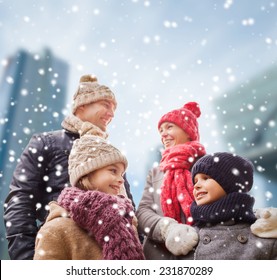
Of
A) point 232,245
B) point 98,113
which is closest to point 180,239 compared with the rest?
point 232,245

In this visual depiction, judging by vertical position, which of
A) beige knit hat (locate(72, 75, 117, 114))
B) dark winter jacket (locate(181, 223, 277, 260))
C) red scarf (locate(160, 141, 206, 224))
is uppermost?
beige knit hat (locate(72, 75, 117, 114))

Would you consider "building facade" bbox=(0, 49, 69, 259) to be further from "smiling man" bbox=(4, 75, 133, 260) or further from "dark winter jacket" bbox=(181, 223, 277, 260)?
"dark winter jacket" bbox=(181, 223, 277, 260)

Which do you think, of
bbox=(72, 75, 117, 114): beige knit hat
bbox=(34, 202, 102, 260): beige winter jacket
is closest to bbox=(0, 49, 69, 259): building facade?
bbox=(72, 75, 117, 114): beige knit hat

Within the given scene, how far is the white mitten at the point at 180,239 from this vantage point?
1.18m

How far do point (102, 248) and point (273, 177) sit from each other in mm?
1073

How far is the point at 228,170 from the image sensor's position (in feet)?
4.12

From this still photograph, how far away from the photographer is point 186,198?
138cm

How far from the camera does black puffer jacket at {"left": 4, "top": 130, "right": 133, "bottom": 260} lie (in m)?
1.31

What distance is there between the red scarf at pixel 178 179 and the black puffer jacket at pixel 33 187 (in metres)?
0.40

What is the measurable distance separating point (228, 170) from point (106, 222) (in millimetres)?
→ 464

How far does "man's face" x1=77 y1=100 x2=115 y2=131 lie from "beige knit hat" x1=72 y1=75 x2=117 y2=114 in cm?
2

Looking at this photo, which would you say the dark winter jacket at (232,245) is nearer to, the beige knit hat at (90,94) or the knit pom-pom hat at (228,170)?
the knit pom-pom hat at (228,170)
